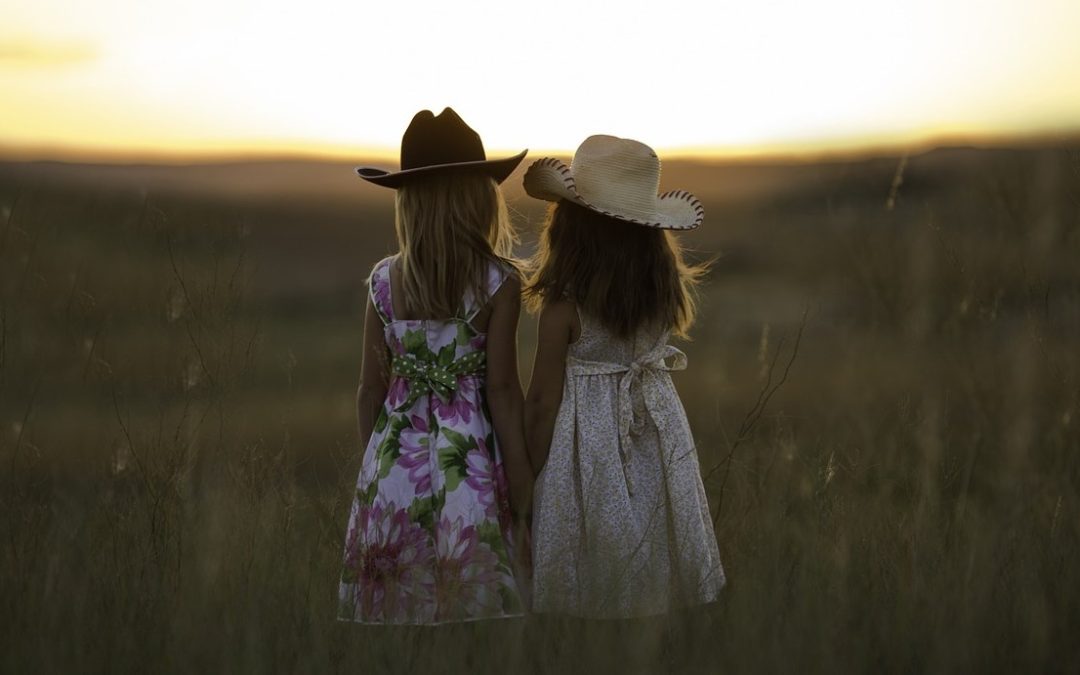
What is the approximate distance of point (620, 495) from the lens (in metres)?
3.51

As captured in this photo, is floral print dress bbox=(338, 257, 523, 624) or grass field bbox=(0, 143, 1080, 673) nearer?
grass field bbox=(0, 143, 1080, 673)

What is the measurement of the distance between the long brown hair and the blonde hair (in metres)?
0.13

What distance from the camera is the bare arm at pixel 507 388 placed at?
11.3ft

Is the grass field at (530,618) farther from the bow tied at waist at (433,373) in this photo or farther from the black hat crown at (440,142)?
the bow tied at waist at (433,373)

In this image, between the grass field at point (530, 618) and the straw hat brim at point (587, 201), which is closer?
the grass field at point (530, 618)

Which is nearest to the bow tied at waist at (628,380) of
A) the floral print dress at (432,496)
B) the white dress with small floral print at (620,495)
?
the white dress with small floral print at (620,495)

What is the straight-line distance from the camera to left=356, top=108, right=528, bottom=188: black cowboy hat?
3.58 metres

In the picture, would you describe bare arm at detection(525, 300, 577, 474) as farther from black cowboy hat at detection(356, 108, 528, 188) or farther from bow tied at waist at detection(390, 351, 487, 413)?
black cowboy hat at detection(356, 108, 528, 188)

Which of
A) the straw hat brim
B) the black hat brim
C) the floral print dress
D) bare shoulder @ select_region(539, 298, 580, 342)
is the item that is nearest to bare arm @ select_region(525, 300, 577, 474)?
bare shoulder @ select_region(539, 298, 580, 342)

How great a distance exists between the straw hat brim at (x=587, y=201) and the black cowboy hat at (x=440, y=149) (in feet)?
0.26

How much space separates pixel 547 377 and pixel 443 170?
66 centimetres

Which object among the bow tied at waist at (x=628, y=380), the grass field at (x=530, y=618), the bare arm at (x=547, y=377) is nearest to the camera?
the grass field at (x=530, y=618)

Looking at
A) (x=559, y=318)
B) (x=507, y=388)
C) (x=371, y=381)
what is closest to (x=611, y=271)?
(x=559, y=318)

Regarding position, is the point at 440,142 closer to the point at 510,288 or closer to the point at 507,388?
the point at 510,288
